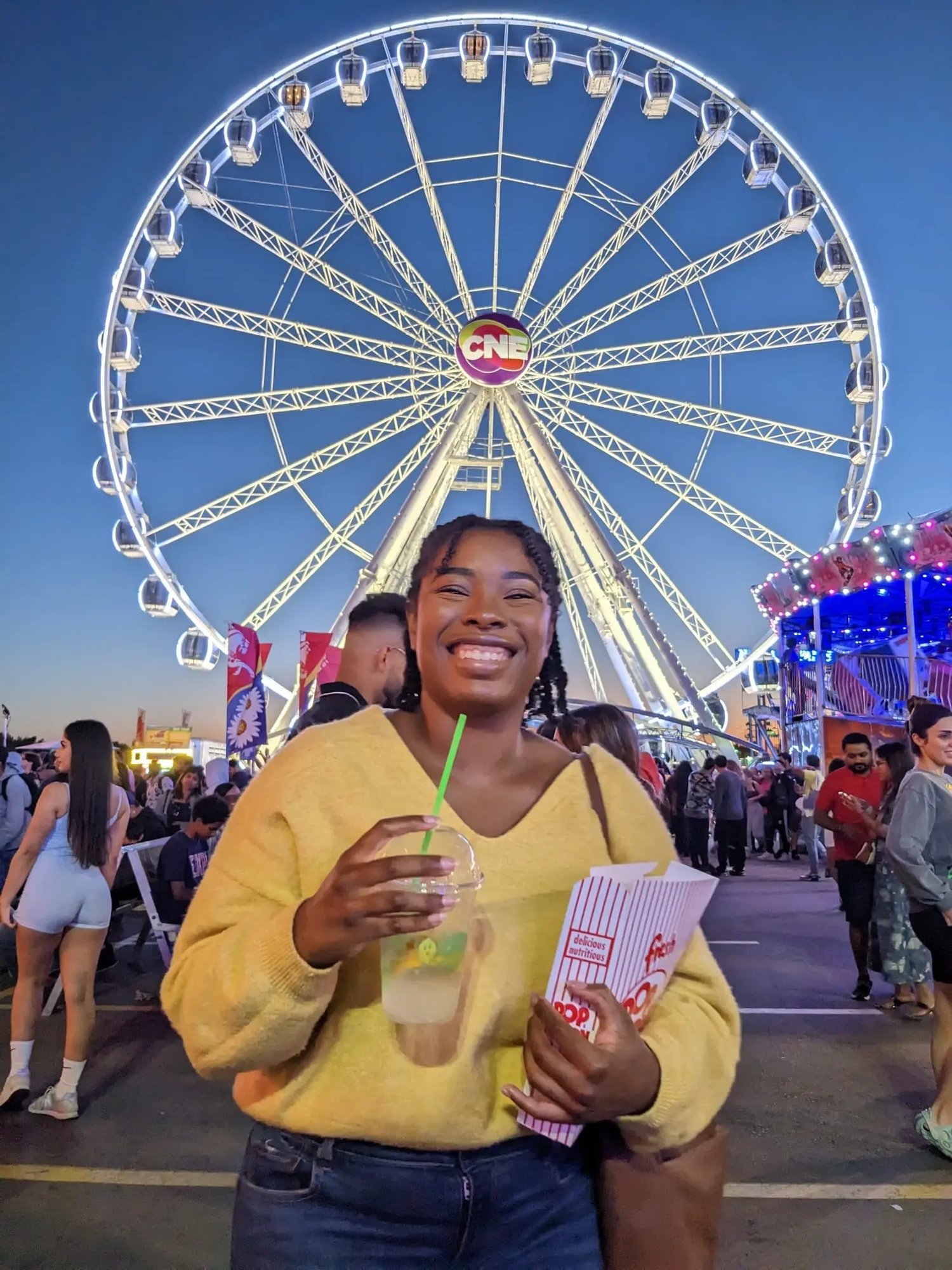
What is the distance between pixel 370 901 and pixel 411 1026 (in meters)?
0.26

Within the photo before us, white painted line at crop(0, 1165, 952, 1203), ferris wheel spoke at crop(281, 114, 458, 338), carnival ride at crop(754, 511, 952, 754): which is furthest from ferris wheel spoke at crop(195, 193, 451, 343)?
white painted line at crop(0, 1165, 952, 1203)

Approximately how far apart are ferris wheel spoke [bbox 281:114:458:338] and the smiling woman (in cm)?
1744

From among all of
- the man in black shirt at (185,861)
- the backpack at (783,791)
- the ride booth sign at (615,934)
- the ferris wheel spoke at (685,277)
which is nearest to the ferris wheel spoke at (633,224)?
the ferris wheel spoke at (685,277)

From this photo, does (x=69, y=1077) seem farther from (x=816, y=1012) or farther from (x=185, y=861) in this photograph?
(x=816, y=1012)

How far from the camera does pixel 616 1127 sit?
139cm

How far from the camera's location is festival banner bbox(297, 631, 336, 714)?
10.3m

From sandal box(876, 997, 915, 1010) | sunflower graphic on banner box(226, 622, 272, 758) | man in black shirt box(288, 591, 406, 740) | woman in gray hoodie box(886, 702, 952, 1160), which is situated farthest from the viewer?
sunflower graphic on banner box(226, 622, 272, 758)

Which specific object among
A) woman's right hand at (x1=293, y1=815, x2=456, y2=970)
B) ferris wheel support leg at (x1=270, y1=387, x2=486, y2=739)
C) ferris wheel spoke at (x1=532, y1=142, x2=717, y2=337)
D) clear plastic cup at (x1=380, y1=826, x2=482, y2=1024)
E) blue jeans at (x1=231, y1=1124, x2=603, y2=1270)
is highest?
ferris wheel spoke at (x1=532, y1=142, x2=717, y2=337)

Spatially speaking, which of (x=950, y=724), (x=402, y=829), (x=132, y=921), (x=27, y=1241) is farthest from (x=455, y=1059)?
(x=132, y=921)

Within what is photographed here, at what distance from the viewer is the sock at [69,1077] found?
4391 mm

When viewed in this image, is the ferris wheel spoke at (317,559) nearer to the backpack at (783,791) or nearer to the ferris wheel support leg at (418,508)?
the ferris wheel support leg at (418,508)

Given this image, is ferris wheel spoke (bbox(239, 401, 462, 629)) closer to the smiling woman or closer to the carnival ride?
the carnival ride

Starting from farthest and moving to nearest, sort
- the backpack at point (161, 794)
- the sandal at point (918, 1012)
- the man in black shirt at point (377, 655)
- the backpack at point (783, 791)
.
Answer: the backpack at point (783, 791)
the backpack at point (161, 794)
the sandal at point (918, 1012)
the man in black shirt at point (377, 655)

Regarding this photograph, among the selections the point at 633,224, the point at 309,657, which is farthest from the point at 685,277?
the point at 309,657
